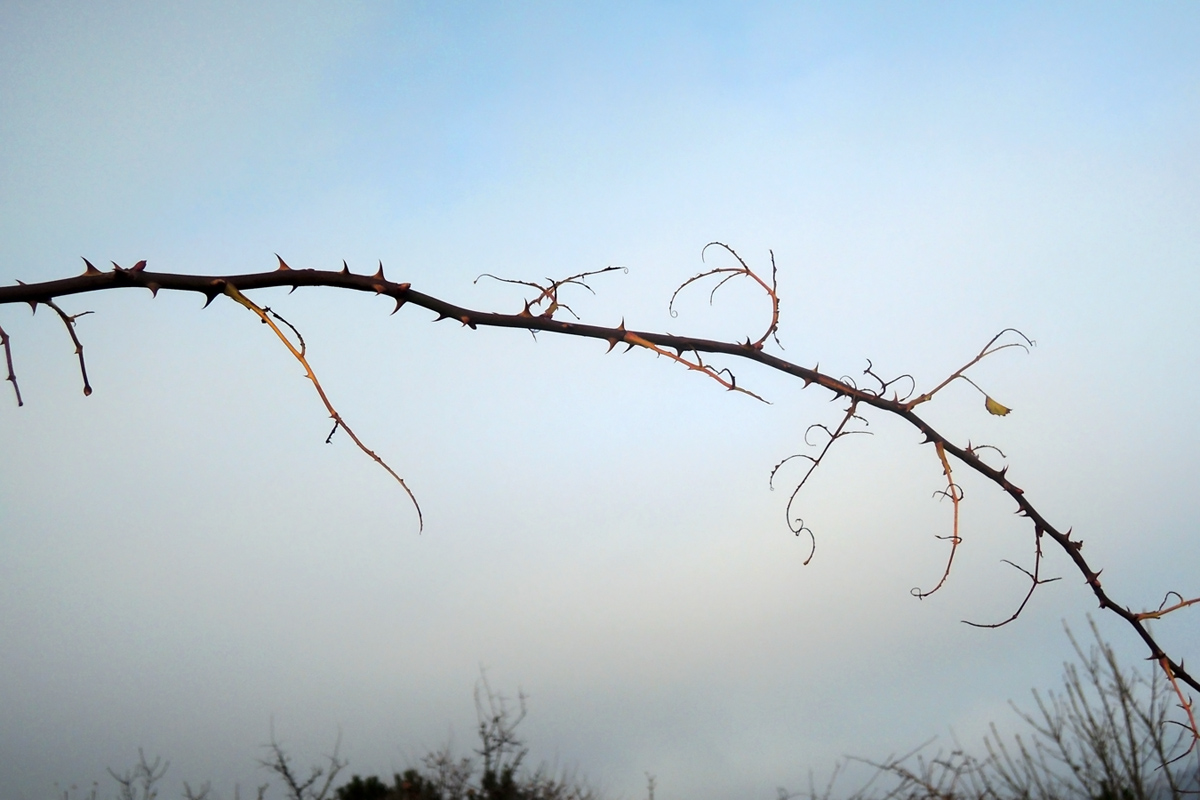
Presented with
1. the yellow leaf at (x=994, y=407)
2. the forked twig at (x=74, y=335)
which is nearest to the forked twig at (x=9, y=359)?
the forked twig at (x=74, y=335)

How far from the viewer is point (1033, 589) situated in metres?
2.36

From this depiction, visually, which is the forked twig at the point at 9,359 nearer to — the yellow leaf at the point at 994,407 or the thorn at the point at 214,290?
the thorn at the point at 214,290

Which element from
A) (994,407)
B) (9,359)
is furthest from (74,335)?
(994,407)

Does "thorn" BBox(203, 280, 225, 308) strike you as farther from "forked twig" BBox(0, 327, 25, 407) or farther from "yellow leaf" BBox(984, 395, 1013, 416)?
"yellow leaf" BBox(984, 395, 1013, 416)

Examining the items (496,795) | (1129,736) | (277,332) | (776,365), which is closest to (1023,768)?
(1129,736)

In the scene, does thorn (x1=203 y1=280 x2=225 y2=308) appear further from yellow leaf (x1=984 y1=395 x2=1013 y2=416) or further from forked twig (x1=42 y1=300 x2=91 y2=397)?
yellow leaf (x1=984 y1=395 x2=1013 y2=416)

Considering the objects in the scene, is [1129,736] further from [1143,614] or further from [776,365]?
[776,365]

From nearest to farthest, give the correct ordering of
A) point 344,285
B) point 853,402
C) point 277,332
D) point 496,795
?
point 277,332 < point 344,285 < point 853,402 < point 496,795

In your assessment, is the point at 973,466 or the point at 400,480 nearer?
the point at 400,480

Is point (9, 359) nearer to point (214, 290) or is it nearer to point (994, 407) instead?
point (214, 290)

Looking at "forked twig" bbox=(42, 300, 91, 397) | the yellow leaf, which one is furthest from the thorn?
the yellow leaf

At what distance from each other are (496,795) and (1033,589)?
10.8m

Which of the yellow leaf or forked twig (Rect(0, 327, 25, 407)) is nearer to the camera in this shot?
forked twig (Rect(0, 327, 25, 407))

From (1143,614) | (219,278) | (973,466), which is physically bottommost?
(1143,614)
